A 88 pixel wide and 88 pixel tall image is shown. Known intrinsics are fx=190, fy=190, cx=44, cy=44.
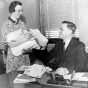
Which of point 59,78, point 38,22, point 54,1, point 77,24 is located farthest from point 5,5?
point 59,78

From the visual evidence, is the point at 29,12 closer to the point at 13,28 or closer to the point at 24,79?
the point at 13,28

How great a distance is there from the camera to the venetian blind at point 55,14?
2.33 meters

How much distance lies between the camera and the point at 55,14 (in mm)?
2445

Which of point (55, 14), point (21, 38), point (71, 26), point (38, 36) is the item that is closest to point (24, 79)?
point (38, 36)

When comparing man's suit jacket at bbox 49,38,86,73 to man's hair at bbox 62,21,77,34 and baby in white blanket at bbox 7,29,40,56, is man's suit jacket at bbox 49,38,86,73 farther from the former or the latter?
→ baby in white blanket at bbox 7,29,40,56

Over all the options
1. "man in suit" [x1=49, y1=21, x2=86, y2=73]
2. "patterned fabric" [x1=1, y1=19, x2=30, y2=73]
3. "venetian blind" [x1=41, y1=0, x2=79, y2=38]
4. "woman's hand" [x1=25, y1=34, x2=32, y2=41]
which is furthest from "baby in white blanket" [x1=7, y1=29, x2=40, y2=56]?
"venetian blind" [x1=41, y1=0, x2=79, y2=38]

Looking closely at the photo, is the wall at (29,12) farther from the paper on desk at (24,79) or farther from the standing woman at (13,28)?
the paper on desk at (24,79)

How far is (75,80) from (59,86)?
165 millimetres

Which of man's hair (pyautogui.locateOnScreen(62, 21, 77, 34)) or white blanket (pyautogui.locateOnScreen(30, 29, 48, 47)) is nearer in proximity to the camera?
white blanket (pyautogui.locateOnScreen(30, 29, 48, 47))

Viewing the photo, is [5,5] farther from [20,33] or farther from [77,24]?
[77,24]

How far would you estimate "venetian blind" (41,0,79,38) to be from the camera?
2.33 meters

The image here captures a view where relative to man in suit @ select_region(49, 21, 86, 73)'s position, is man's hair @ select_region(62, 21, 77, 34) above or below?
above

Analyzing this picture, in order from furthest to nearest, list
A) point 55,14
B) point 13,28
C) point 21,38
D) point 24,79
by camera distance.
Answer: point 55,14 → point 13,28 → point 21,38 → point 24,79

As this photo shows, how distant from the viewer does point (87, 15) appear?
2131mm
